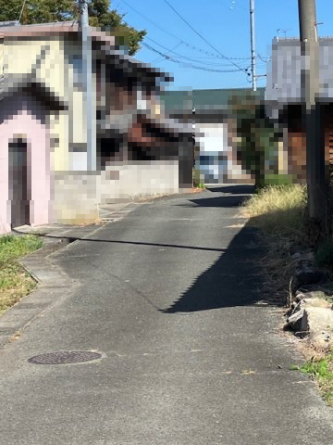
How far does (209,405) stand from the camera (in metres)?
4.80

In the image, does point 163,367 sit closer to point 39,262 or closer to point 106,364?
point 106,364

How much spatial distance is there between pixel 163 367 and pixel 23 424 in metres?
1.59

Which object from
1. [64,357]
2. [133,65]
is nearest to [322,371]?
[64,357]

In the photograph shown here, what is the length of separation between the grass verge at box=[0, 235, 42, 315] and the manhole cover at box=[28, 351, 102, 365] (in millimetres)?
2075

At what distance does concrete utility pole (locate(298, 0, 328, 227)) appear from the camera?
8.45m

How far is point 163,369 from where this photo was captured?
5730mm

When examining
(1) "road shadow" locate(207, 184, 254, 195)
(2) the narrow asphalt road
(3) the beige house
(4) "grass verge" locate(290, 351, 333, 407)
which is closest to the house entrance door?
(3) the beige house

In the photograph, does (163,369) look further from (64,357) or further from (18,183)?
(18,183)

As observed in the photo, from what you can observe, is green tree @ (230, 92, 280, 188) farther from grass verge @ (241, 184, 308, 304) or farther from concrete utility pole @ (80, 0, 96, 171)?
concrete utility pole @ (80, 0, 96, 171)

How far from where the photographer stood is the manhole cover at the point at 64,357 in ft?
20.1

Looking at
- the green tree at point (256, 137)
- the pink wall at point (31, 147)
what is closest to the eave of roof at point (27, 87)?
the pink wall at point (31, 147)

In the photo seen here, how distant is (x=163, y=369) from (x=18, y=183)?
11.3m

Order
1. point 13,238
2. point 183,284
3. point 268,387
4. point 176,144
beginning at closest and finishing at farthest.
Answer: point 268,387
point 183,284
point 13,238
point 176,144

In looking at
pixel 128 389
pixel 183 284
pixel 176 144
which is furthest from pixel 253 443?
pixel 176 144
